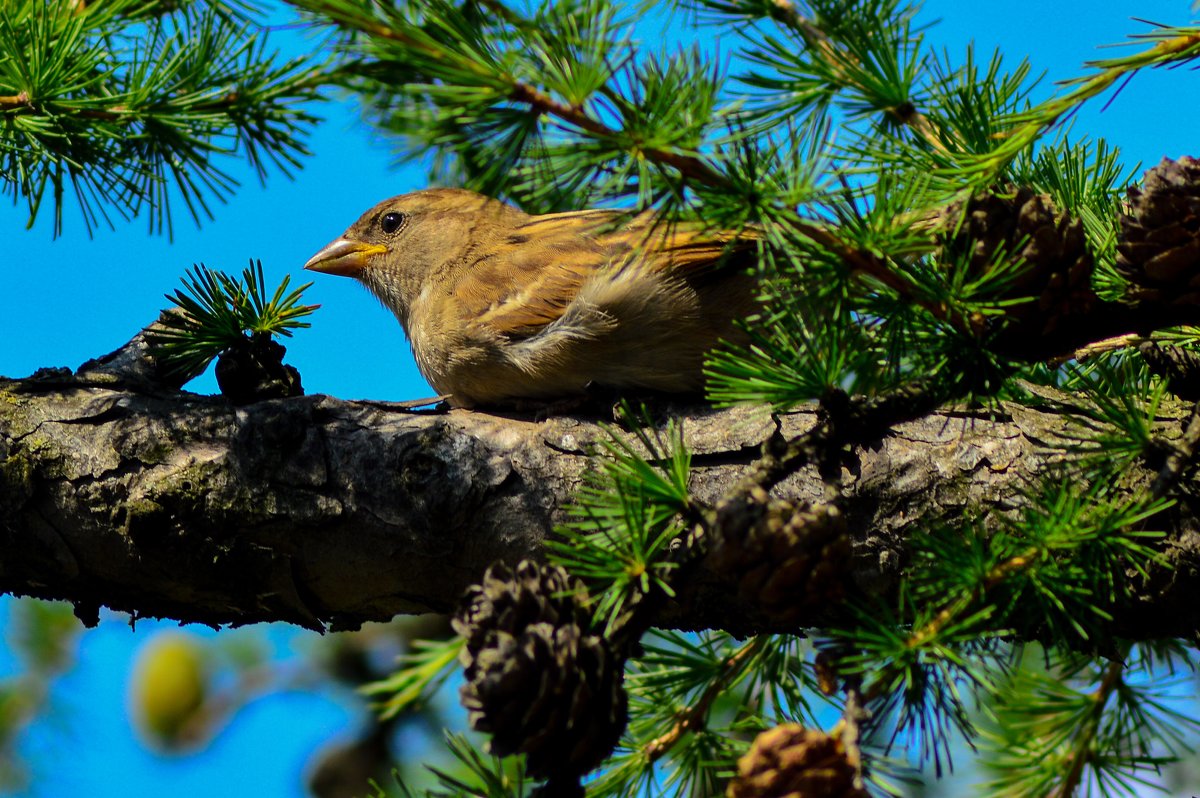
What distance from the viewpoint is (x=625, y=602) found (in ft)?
6.30

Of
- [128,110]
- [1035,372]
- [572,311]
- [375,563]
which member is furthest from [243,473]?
[1035,372]

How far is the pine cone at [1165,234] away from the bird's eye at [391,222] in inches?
128

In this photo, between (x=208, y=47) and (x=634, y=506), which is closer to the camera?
(x=634, y=506)

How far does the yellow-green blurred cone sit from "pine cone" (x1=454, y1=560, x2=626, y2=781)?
11.3ft

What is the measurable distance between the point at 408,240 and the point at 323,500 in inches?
87.6

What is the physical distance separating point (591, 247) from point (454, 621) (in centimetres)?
219

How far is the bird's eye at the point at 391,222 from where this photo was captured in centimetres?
493

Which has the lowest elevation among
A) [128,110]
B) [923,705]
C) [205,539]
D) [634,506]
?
[923,705]

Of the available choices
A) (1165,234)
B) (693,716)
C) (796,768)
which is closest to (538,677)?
(796,768)

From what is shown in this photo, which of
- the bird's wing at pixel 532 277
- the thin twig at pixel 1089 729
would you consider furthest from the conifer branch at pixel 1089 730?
the bird's wing at pixel 532 277

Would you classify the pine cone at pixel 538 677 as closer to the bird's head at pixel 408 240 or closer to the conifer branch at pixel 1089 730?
the conifer branch at pixel 1089 730

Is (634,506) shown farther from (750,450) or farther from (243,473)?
(243,473)

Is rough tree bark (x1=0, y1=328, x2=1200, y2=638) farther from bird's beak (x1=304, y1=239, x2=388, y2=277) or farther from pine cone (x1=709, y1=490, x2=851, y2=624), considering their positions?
bird's beak (x1=304, y1=239, x2=388, y2=277)

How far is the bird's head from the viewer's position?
4680 millimetres
